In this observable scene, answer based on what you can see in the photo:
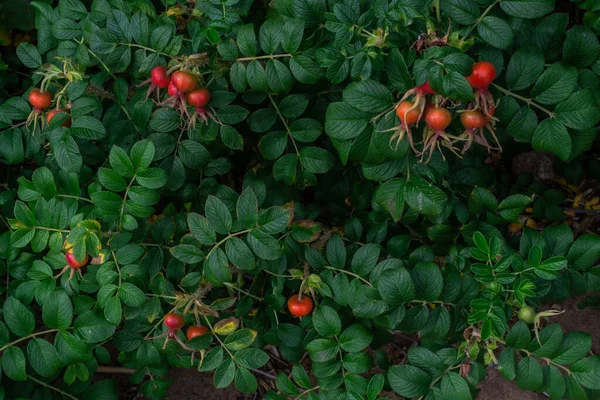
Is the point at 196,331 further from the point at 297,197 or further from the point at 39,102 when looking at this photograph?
the point at 39,102

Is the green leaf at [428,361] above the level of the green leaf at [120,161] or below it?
below

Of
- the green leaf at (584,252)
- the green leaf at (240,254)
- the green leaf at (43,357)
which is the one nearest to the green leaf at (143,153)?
the green leaf at (240,254)

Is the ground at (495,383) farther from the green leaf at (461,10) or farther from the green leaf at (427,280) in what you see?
the green leaf at (461,10)

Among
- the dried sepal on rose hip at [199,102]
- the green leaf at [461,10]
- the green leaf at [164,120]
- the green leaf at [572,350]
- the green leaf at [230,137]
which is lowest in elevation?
the green leaf at [572,350]

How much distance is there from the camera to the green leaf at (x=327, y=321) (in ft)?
5.72

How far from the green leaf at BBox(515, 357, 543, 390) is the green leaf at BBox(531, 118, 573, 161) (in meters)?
0.56

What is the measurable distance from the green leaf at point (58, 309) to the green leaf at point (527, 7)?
150 centimetres

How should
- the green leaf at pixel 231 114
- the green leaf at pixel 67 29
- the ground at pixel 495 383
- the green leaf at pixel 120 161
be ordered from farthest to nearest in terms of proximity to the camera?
the ground at pixel 495 383 < the green leaf at pixel 67 29 < the green leaf at pixel 231 114 < the green leaf at pixel 120 161

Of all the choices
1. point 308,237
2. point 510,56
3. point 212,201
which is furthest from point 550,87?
point 212,201

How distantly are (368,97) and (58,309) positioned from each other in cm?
115

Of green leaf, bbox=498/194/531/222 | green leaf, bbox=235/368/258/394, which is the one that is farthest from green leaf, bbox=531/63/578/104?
green leaf, bbox=235/368/258/394

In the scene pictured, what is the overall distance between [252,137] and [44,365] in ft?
3.50

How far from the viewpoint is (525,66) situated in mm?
1518

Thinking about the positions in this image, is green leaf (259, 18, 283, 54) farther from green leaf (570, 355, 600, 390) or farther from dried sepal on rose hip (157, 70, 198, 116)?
green leaf (570, 355, 600, 390)
